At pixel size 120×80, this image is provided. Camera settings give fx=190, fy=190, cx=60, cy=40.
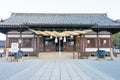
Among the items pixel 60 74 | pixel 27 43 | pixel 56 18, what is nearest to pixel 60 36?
pixel 27 43

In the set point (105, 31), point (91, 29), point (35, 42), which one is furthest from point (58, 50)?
point (105, 31)

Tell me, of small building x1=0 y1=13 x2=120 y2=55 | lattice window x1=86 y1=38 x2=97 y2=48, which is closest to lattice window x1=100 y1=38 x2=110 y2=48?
small building x1=0 y1=13 x2=120 y2=55

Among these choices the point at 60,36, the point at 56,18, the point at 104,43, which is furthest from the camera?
the point at 56,18

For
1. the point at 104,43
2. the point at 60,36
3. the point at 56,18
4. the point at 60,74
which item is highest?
the point at 56,18

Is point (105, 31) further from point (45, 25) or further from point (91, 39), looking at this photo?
point (45, 25)

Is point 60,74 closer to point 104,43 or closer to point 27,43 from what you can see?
point 27,43

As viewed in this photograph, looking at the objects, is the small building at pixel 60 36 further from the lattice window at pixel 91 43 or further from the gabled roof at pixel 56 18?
the gabled roof at pixel 56 18

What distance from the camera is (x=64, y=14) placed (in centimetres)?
3052

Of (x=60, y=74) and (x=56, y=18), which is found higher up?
(x=56, y=18)

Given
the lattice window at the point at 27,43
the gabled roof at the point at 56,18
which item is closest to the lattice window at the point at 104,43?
the gabled roof at the point at 56,18

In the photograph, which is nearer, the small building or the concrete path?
the concrete path

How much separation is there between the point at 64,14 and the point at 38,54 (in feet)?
31.3

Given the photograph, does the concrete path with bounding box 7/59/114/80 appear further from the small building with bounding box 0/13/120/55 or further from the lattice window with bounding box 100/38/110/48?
the lattice window with bounding box 100/38/110/48

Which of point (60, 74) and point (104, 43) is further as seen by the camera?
point (104, 43)
